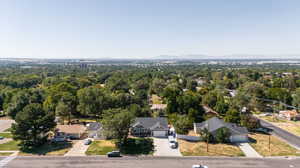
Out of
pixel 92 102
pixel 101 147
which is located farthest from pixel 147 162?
pixel 92 102

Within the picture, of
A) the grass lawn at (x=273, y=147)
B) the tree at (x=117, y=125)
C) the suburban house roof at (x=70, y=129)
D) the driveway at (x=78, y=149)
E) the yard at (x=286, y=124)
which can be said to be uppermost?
the tree at (x=117, y=125)

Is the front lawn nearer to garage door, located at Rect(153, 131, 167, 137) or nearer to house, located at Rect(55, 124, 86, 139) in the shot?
garage door, located at Rect(153, 131, 167, 137)

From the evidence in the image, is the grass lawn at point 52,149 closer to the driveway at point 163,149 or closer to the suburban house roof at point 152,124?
the suburban house roof at point 152,124

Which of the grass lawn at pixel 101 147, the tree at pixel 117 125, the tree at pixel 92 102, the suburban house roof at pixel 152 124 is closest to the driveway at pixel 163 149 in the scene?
the suburban house roof at pixel 152 124

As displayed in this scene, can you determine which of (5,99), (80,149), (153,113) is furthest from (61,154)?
(5,99)

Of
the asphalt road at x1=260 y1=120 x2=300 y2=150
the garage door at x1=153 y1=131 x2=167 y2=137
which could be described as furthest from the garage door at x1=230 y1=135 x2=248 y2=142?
the garage door at x1=153 y1=131 x2=167 y2=137

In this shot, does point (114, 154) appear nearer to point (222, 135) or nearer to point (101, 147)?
point (101, 147)
